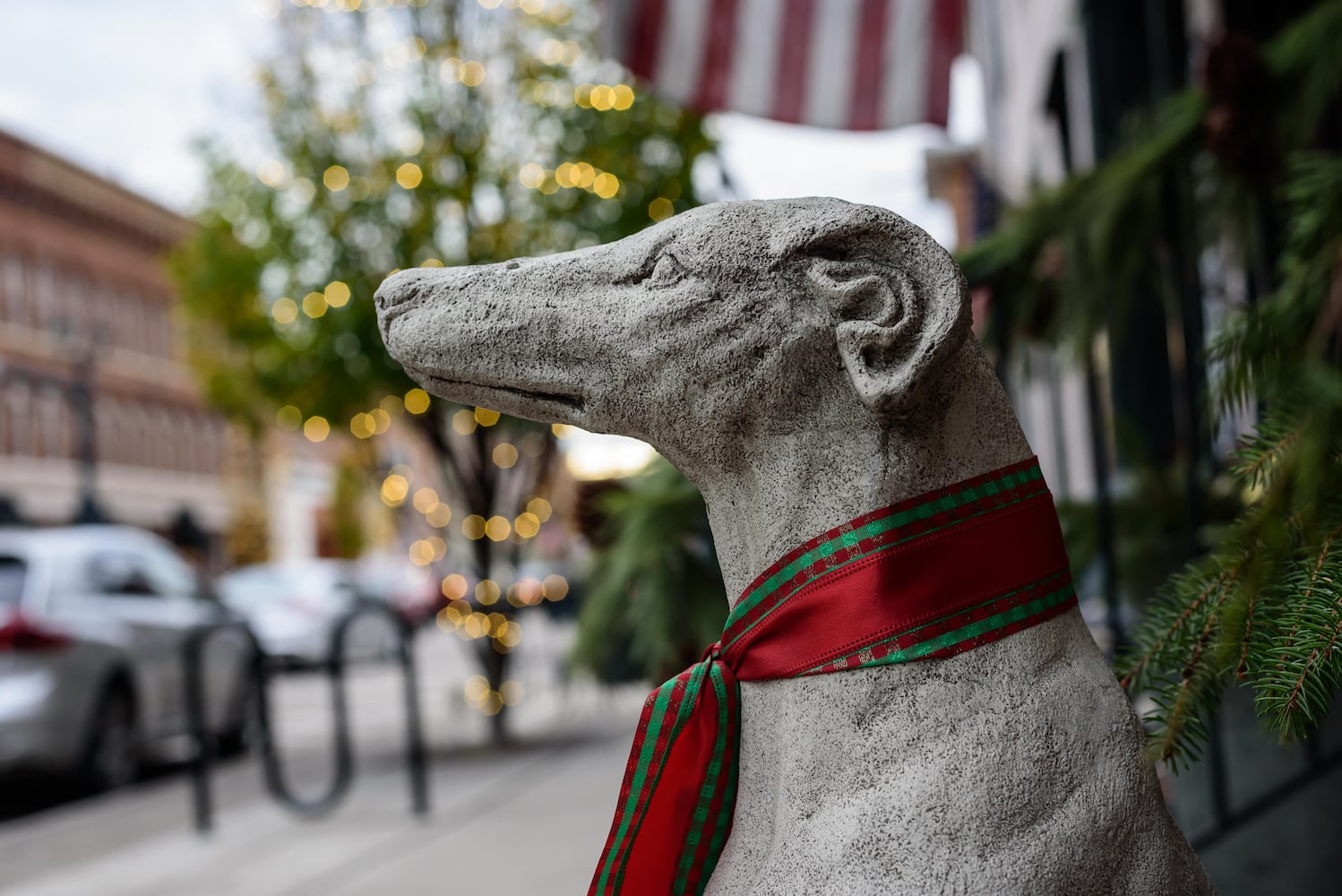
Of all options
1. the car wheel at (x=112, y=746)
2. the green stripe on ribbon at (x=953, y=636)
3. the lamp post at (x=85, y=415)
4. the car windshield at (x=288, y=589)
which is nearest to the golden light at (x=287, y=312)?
the car wheel at (x=112, y=746)

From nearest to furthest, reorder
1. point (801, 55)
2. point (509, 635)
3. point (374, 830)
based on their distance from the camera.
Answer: point (801, 55) → point (374, 830) → point (509, 635)

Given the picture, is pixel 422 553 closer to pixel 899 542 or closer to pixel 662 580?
pixel 662 580

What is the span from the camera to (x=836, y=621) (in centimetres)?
145

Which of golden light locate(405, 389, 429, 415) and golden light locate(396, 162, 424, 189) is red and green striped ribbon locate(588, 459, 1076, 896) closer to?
golden light locate(405, 389, 429, 415)

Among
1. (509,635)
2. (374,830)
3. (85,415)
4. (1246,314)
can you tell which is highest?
(85,415)

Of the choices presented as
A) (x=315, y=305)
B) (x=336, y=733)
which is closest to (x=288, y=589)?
(x=315, y=305)

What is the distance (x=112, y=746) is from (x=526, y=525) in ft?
10.1

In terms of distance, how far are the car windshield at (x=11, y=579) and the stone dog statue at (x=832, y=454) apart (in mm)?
7472

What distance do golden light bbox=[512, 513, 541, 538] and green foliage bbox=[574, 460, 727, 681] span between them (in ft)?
20.3

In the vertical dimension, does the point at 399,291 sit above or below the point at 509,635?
above

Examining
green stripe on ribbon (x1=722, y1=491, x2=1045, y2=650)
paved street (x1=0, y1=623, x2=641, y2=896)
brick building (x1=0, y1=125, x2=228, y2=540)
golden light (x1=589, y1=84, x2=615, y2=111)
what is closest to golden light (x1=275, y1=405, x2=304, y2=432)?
paved street (x1=0, y1=623, x2=641, y2=896)

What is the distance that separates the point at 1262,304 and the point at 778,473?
1.00m

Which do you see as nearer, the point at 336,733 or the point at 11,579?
the point at 336,733

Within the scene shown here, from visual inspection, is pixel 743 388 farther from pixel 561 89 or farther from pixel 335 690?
pixel 561 89
